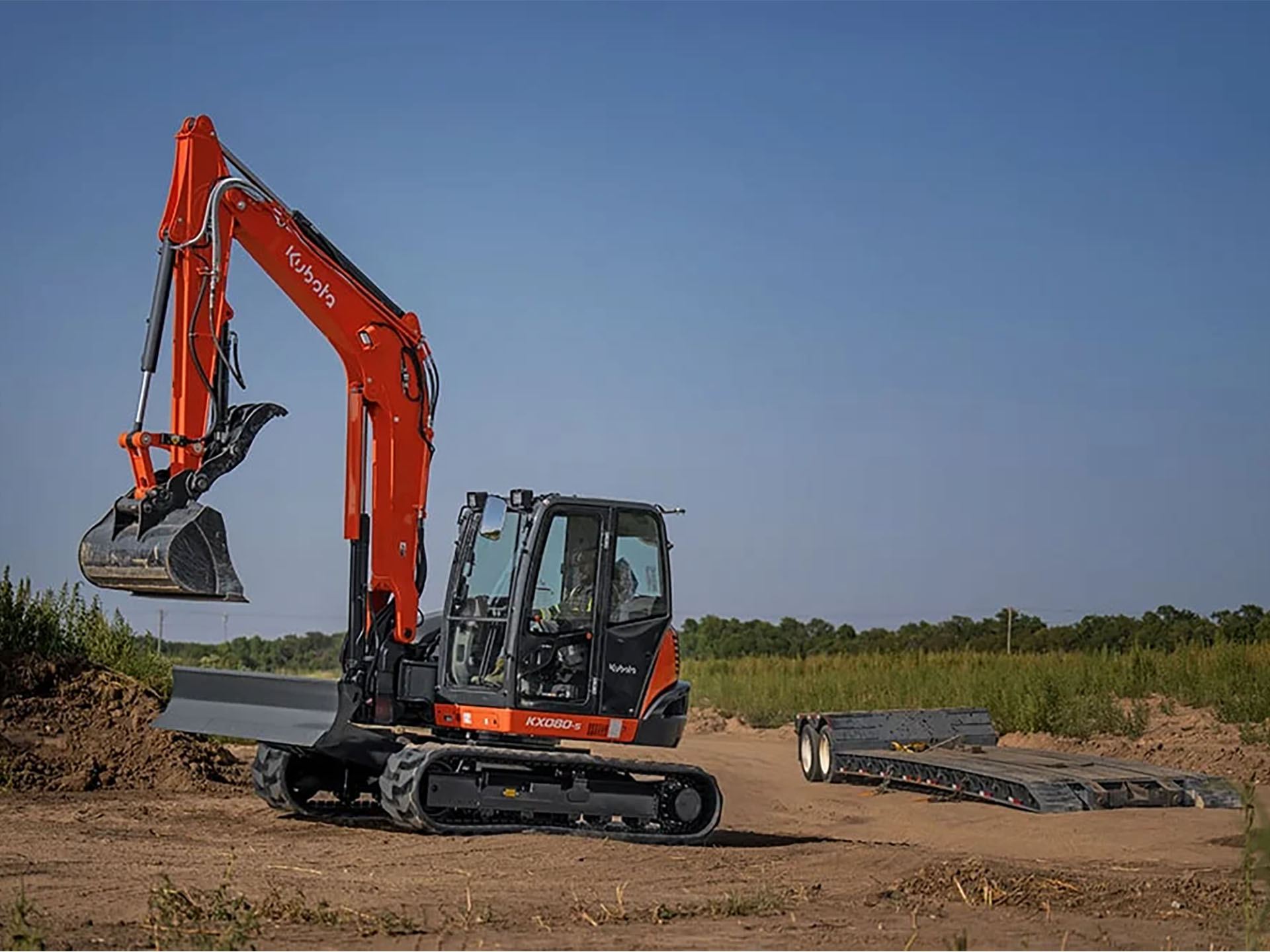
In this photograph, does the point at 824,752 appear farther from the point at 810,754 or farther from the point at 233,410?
the point at 233,410

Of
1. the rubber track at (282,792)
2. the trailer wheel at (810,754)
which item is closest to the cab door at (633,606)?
the rubber track at (282,792)

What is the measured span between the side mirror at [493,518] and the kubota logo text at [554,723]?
1530 millimetres

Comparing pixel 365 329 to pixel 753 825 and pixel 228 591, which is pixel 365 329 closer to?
pixel 228 591

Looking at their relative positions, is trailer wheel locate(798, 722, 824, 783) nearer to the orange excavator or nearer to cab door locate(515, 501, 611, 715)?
the orange excavator

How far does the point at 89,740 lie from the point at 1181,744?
45.1 feet

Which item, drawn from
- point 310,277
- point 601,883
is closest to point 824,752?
point 310,277

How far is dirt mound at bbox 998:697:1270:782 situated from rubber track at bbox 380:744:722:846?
7.97m

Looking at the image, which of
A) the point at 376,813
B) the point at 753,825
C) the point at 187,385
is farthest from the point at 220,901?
the point at 753,825

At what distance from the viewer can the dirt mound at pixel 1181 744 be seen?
18891 mm

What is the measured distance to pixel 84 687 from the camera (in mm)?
17828

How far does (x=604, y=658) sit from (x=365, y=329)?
11.2 ft

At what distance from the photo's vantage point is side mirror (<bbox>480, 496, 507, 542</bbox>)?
13.3 metres

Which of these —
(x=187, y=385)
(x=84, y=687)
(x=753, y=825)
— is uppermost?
(x=187, y=385)

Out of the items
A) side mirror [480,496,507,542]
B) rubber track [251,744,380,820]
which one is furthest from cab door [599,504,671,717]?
rubber track [251,744,380,820]
